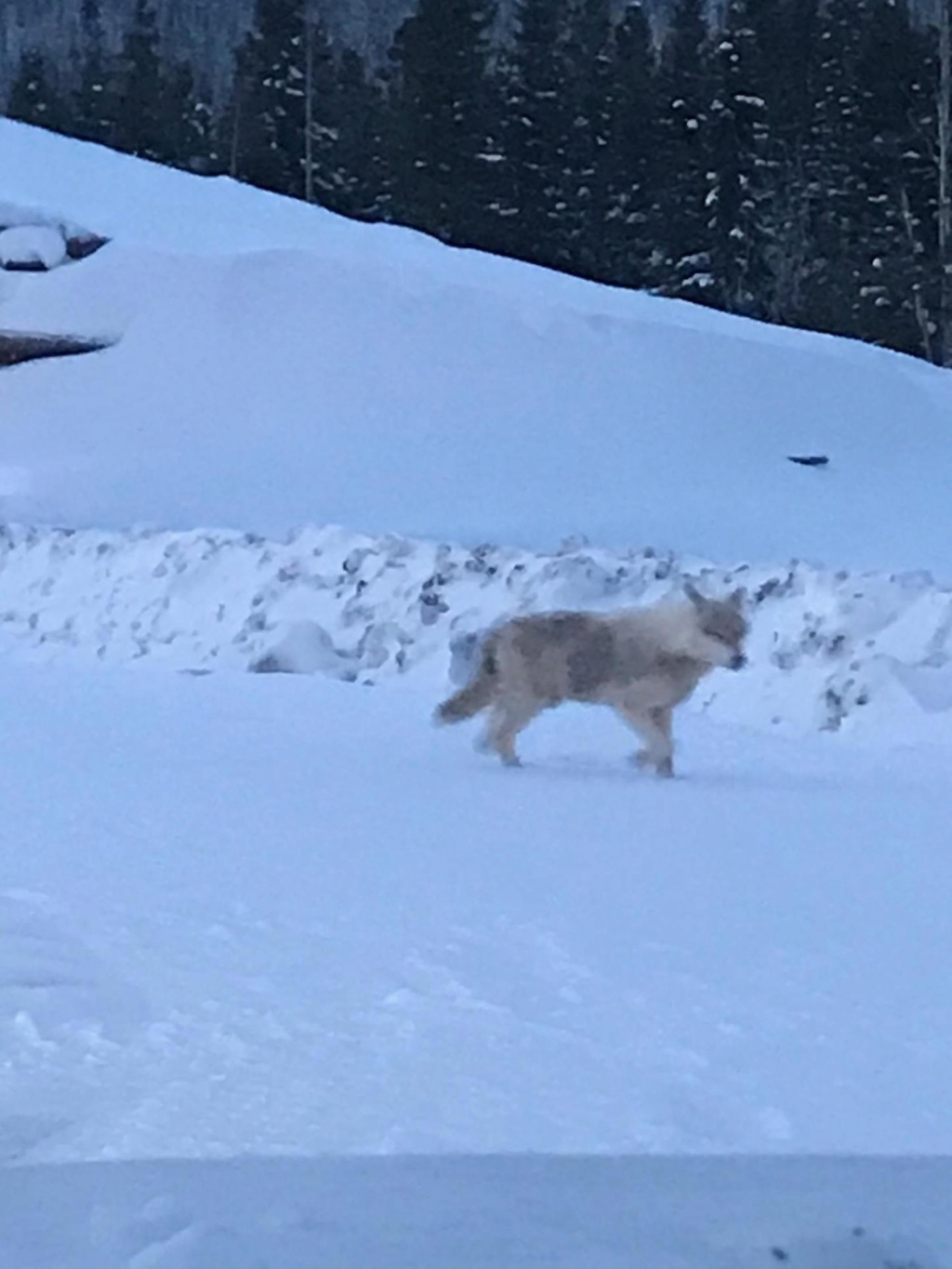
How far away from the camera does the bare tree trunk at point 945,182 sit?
91.7ft

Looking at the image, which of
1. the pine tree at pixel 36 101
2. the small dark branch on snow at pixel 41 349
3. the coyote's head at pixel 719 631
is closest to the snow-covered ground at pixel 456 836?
the coyote's head at pixel 719 631

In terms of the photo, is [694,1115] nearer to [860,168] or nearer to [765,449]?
[765,449]

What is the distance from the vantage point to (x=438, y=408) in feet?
54.9

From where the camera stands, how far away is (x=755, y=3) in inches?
1287

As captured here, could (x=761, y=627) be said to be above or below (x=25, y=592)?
above

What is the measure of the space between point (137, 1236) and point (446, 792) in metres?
3.88

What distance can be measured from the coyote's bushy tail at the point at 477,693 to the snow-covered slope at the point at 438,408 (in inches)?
226

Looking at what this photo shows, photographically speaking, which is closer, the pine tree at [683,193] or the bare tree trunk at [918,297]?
the bare tree trunk at [918,297]

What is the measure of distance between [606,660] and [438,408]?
9674 mm

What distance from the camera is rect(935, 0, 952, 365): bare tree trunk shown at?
28.0 m

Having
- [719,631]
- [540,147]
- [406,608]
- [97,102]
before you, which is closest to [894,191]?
[540,147]

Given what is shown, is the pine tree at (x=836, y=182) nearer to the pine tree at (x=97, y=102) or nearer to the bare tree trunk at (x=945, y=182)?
the bare tree trunk at (x=945, y=182)

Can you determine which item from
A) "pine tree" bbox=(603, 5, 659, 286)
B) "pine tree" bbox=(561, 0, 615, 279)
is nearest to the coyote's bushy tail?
"pine tree" bbox=(603, 5, 659, 286)

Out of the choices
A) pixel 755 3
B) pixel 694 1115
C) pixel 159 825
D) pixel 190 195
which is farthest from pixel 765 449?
pixel 755 3
